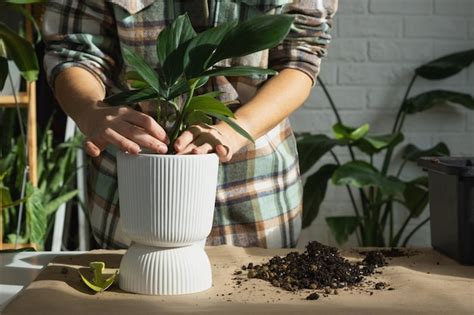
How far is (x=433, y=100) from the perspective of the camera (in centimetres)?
311

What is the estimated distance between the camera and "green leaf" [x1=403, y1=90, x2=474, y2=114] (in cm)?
308

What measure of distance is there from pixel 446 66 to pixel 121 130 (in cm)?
223

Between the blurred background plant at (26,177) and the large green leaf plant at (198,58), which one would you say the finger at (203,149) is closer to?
the large green leaf plant at (198,58)

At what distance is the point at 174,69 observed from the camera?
1.05 m

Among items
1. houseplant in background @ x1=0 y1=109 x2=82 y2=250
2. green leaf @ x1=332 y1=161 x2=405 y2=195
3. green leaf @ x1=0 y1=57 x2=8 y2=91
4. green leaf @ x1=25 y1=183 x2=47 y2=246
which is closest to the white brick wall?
green leaf @ x1=332 y1=161 x2=405 y2=195

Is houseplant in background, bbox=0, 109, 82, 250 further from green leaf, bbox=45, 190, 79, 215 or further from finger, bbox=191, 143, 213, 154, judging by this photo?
finger, bbox=191, 143, 213, 154

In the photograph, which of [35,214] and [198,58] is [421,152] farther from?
[198,58]

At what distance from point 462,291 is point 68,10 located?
87 cm

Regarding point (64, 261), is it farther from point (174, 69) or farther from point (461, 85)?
point (461, 85)

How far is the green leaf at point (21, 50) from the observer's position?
1896 mm

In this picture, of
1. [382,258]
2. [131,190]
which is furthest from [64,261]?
[382,258]

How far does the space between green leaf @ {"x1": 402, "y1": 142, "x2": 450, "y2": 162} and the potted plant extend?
6.24ft

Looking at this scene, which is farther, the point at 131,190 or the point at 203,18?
the point at 203,18

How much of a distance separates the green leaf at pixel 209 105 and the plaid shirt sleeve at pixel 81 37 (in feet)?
1.43
